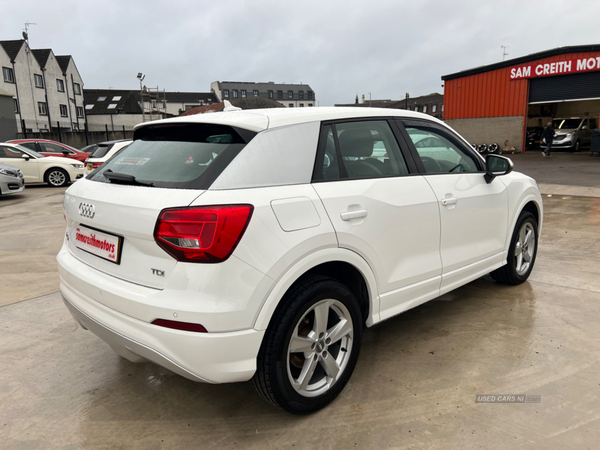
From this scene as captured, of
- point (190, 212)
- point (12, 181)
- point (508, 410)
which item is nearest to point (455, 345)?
point (508, 410)

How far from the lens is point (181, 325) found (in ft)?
6.53

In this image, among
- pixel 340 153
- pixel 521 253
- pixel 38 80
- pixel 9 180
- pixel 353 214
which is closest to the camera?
pixel 353 214

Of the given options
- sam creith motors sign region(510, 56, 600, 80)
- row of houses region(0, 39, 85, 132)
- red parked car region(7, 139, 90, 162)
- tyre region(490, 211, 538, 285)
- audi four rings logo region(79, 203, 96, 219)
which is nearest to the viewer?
audi four rings logo region(79, 203, 96, 219)

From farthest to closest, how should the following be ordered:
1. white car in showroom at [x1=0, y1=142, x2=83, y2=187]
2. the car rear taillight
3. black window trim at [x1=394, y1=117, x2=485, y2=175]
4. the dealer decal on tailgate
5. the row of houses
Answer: the row of houses, white car in showroom at [x1=0, y1=142, x2=83, y2=187], black window trim at [x1=394, y1=117, x2=485, y2=175], the dealer decal on tailgate, the car rear taillight

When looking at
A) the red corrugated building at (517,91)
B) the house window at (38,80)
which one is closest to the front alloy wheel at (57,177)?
the red corrugated building at (517,91)

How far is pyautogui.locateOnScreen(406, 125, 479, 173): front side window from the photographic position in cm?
317

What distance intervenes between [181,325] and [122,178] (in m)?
0.87

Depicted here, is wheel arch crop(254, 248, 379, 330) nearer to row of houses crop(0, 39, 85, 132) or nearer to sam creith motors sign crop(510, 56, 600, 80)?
sam creith motors sign crop(510, 56, 600, 80)

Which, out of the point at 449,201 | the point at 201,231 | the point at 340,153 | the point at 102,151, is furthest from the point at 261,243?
the point at 102,151

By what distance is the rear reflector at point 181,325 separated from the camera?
77.7 inches

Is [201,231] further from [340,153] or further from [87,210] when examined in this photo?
[340,153]

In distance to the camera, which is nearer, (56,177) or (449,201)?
(449,201)

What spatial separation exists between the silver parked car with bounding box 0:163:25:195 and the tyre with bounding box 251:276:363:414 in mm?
11604

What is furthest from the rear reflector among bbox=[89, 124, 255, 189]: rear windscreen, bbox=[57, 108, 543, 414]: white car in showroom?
bbox=[89, 124, 255, 189]: rear windscreen
